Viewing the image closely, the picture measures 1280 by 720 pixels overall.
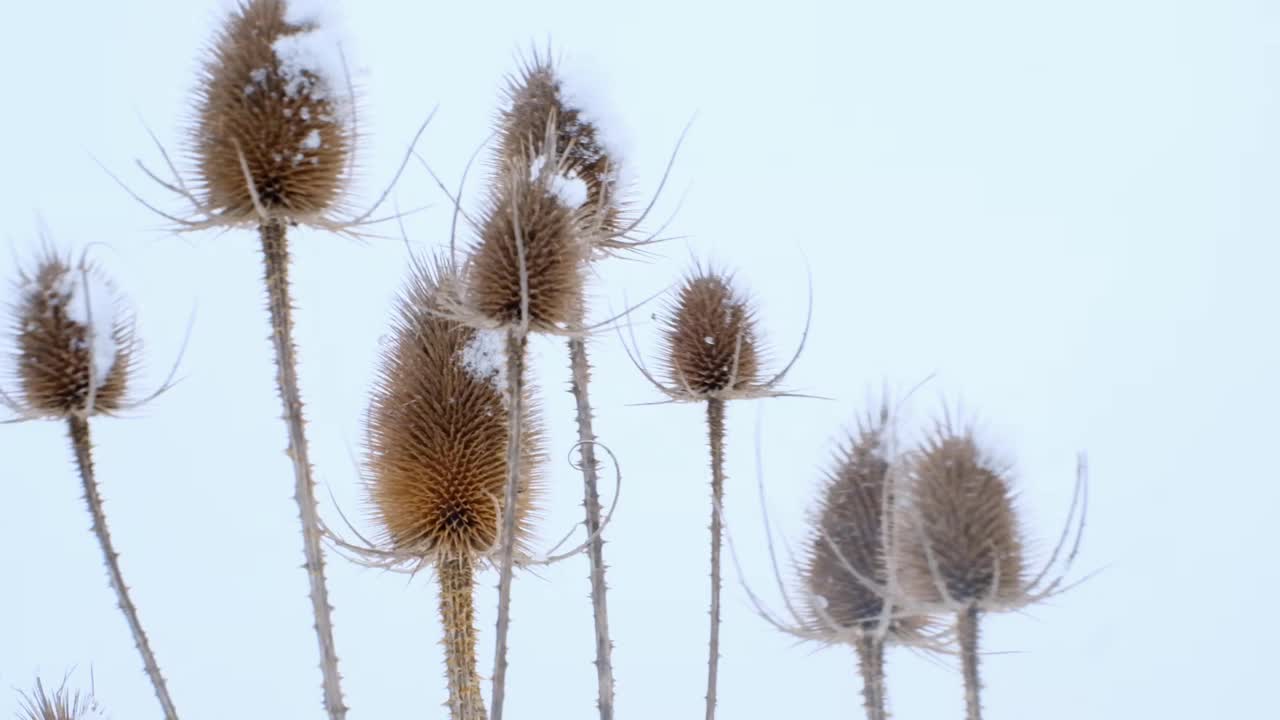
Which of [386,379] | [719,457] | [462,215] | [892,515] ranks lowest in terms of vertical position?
[892,515]

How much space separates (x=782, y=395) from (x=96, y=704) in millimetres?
2282

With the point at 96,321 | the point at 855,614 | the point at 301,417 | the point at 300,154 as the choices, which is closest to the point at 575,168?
the point at 300,154

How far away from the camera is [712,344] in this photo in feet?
12.4

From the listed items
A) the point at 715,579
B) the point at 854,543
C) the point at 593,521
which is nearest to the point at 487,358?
the point at 593,521

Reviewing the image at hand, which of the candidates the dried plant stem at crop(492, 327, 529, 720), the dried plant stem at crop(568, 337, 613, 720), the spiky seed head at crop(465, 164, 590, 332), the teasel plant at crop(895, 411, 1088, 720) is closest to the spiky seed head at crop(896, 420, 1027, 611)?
the teasel plant at crop(895, 411, 1088, 720)

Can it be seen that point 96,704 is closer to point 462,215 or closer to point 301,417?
point 301,417

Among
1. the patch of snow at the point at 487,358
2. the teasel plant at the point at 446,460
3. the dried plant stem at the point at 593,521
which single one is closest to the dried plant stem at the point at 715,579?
the dried plant stem at the point at 593,521

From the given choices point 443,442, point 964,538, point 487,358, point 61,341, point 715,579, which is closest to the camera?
point 964,538

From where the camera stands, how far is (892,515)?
7.95 feet

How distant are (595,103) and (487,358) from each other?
0.93m

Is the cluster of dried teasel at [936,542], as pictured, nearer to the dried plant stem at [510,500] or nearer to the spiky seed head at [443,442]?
the dried plant stem at [510,500]

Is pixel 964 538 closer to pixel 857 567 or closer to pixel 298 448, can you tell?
Answer: pixel 857 567

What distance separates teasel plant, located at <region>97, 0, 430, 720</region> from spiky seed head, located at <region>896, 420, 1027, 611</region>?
5.60ft

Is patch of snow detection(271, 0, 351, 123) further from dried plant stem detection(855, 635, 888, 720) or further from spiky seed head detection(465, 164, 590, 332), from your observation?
dried plant stem detection(855, 635, 888, 720)
